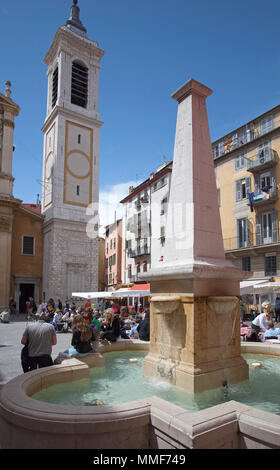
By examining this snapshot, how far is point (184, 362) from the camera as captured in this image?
451 cm

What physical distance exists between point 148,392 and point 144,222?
34499 mm

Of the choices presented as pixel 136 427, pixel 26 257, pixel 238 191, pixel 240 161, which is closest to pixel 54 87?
pixel 26 257

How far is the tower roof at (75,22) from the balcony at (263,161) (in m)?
22.5

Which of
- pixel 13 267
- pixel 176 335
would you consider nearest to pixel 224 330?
pixel 176 335

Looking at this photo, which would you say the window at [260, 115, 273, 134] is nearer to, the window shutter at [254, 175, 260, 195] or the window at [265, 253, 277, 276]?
the window shutter at [254, 175, 260, 195]

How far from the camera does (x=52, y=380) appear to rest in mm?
4426

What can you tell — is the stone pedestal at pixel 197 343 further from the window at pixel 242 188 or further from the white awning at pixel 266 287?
the window at pixel 242 188

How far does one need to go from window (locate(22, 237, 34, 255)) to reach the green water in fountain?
26.6 meters

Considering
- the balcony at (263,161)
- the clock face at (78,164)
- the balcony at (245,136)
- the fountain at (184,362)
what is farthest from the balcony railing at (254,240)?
the fountain at (184,362)

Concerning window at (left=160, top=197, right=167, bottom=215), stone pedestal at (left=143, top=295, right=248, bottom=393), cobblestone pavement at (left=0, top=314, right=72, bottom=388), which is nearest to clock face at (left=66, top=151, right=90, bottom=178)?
window at (left=160, top=197, right=167, bottom=215)

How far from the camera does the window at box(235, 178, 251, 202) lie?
2671cm

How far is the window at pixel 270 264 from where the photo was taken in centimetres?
2350
